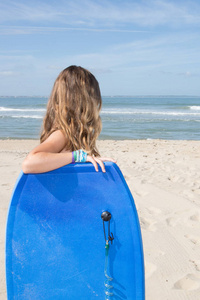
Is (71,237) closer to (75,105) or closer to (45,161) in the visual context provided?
(45,161)

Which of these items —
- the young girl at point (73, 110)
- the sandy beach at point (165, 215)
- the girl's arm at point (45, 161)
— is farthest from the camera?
the sandy beach at point (165, 215)

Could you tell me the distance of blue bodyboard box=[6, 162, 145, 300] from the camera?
1.61m

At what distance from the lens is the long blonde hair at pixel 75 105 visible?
1776mm

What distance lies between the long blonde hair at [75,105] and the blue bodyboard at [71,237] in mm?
262

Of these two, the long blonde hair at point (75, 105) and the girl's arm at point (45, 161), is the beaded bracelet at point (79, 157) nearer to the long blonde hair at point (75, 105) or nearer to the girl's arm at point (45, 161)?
the girl's arm at point (45, 161)

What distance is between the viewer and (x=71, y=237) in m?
1.69

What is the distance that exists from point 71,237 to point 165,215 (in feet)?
7.46

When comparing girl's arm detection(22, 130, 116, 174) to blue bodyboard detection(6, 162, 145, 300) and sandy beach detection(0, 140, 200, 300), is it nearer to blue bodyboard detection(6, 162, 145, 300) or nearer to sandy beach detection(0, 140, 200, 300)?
blue bodyboard detection(6, 162, 145, 300)

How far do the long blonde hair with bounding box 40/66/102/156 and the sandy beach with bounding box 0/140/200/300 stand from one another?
129cm

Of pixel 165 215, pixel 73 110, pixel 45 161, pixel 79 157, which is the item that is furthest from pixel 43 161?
pixel 165 215

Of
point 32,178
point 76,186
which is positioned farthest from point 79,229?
point 32,178

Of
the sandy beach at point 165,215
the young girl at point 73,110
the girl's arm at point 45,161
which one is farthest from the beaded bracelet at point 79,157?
the sandy beach at point 165,215

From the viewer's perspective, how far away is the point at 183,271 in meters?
2.64

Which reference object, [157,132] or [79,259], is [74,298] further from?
[157,132]
